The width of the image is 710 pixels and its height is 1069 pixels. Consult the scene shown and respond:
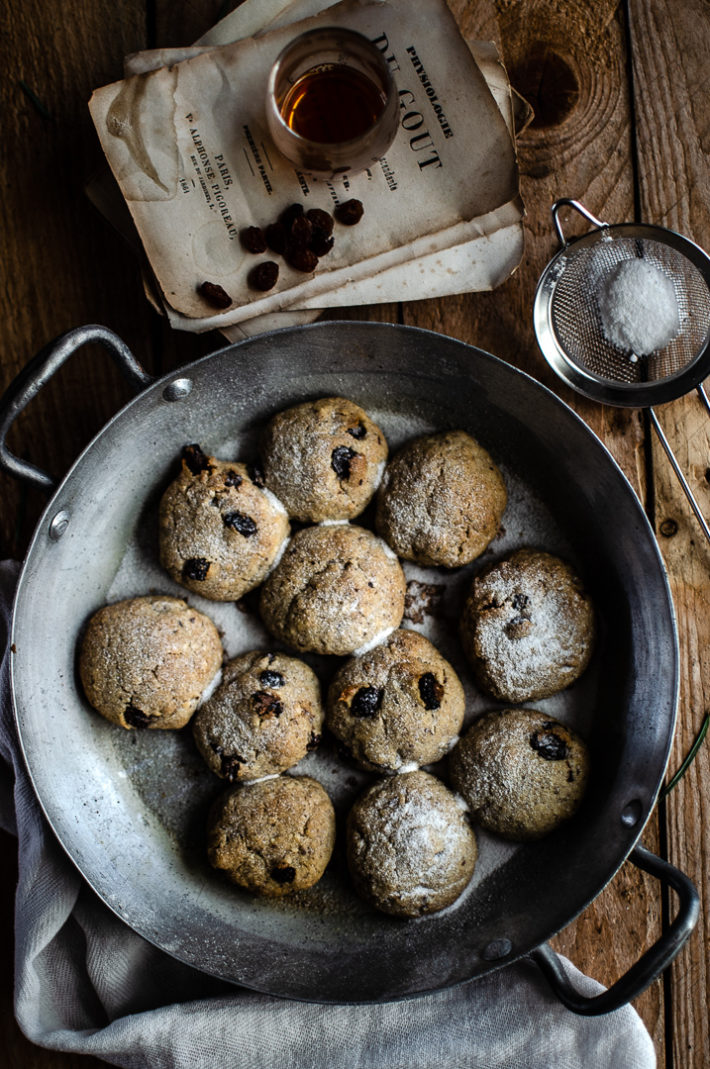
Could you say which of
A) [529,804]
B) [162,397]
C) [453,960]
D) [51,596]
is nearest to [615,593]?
[529,804]

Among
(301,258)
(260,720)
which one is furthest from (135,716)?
(301,258)

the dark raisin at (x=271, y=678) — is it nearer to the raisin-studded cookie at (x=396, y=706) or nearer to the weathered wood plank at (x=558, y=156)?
the raisin-studded cookie at (x=396, y=706)

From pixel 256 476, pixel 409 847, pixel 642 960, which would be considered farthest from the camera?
pixel 256 476

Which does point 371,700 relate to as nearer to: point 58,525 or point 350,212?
point 58,525

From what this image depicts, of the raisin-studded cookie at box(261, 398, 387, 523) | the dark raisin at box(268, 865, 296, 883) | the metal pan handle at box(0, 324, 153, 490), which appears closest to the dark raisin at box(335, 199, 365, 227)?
the raisin-studded cookie at box(261, 398, 387, 523)

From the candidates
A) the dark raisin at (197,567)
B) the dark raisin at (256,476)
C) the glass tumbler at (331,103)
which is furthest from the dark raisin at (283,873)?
the glass tumbler at (331,103)
